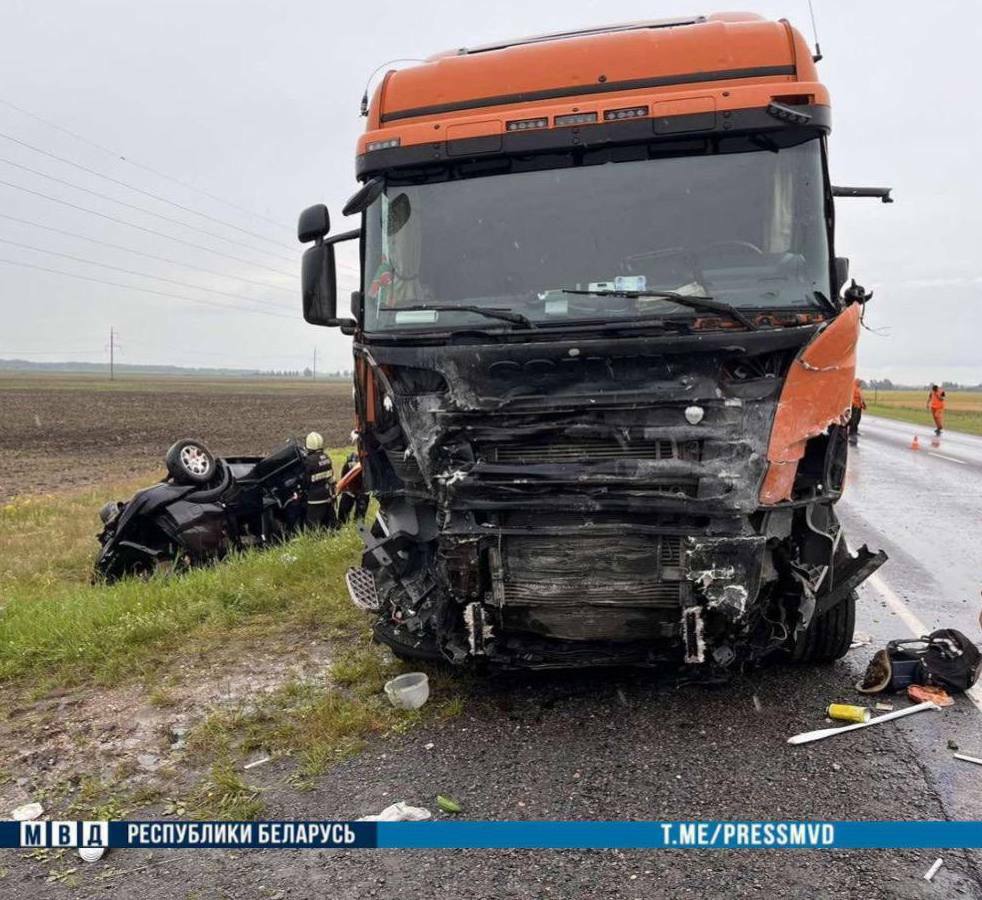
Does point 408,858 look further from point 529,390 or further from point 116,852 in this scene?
point 529,390

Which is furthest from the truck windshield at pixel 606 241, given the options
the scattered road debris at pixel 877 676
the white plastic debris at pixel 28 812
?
the white plastic debris at pixel 28 812

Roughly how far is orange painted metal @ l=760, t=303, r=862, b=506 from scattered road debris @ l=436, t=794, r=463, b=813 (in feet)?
5.85

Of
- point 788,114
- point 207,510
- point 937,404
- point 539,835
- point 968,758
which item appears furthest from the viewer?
point 937,404

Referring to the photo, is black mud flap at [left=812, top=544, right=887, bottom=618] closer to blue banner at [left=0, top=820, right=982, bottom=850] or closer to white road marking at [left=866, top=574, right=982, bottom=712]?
white road marking at [left=866, top=574, right=982, bottom=712]

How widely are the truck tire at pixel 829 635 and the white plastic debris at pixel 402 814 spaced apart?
2316 mm

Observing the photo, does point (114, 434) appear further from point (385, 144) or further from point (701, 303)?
point (701, 303)

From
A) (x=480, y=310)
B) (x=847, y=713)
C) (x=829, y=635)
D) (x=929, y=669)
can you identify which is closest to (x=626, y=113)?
(x=480, y=310)

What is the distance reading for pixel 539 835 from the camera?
2197 millimetres

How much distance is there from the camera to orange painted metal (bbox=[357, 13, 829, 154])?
3.90m

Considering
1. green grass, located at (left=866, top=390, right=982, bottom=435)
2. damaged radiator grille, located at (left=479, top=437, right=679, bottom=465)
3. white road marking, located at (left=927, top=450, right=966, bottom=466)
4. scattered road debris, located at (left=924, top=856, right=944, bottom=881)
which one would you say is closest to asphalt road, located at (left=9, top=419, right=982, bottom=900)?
scattered road debris, located at (left=924, top=856, right=944, bottom=881)

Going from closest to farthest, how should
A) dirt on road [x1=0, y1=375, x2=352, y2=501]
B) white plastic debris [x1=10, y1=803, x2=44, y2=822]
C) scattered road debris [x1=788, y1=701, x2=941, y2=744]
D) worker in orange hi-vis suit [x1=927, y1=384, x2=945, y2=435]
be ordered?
1. white plastic debris [x1=10, y1=803, x2=44, y2=822]
2. scattered road debris [x1=788, y1=701, x2=941, y2=744]
3. dirt on road [x1=0, y1=375, x2=352, y2=501]
4. worker in orange hi-vis suit [x1=927, y1=384, x2=945, y2=435]

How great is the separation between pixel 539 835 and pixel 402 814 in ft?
3.99

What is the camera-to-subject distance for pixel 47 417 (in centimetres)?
3628

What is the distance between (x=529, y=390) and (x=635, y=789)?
1.74 meters
